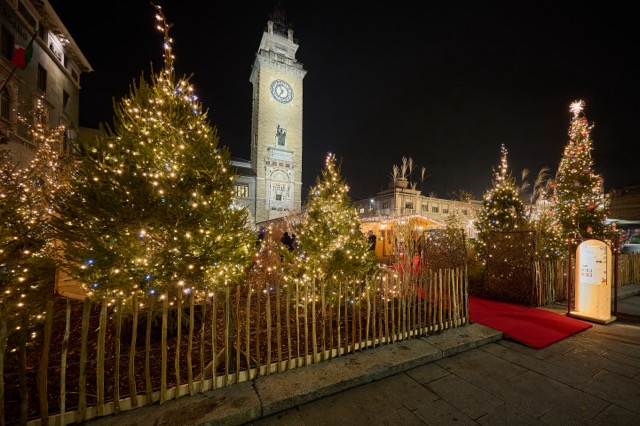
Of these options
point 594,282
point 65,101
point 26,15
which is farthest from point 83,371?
point 65,101

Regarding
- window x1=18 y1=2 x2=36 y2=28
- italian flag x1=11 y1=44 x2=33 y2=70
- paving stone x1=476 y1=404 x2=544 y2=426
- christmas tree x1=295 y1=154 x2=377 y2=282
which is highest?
window x1=18 y1=2 x2=36 y2=28

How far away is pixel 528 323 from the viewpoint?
574 centimetres

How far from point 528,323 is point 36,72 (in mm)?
30089

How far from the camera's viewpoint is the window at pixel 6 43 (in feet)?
48.1

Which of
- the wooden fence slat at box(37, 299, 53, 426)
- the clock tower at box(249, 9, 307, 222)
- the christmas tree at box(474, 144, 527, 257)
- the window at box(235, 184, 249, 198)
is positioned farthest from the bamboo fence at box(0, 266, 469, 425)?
the clock tower at box(249, 9, 307, 222)

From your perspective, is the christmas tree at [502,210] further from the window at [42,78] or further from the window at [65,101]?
the window at [65,101]

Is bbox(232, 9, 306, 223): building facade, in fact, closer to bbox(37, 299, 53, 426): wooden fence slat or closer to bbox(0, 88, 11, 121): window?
bbox(0, 88, 11, 121): window

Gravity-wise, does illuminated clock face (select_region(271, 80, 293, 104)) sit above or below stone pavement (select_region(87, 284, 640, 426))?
above

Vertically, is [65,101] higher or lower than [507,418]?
higher

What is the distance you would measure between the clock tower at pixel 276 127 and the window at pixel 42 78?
95.2 ft

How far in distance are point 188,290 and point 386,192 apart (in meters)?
46.3

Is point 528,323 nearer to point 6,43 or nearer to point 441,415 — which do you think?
point 441,415

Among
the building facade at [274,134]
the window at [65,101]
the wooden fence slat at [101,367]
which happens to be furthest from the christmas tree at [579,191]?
the building facade at [274,134]

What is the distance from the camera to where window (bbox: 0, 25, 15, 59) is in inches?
→ 577
